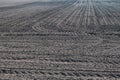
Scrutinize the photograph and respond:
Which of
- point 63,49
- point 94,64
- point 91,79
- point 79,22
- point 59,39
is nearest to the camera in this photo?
point 91,79

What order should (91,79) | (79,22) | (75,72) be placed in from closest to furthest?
(91,79)
(75,72)
(79,22)

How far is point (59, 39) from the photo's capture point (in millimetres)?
11750

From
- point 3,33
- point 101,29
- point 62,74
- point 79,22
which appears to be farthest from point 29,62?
point 79,22

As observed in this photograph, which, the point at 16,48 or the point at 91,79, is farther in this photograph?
the point at 16,48

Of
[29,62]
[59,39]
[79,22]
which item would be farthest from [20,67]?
[79,22]

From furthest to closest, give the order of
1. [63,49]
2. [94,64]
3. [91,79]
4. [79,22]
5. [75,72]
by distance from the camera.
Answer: [79,22] < [63,49] < [94,64] < [75,72] < [91,79]

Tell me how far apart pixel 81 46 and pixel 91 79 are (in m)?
3.37

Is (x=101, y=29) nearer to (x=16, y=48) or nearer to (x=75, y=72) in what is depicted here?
(x=16, y=48)

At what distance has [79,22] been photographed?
16.0m

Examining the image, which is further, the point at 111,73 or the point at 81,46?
the point at 81,46

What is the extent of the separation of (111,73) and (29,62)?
303cm

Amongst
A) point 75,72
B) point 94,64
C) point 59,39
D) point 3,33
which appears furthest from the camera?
point 3,33

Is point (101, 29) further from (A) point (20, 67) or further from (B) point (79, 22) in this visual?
(A) point (20, 67)

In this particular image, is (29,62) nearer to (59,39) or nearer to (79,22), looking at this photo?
(59,39)
